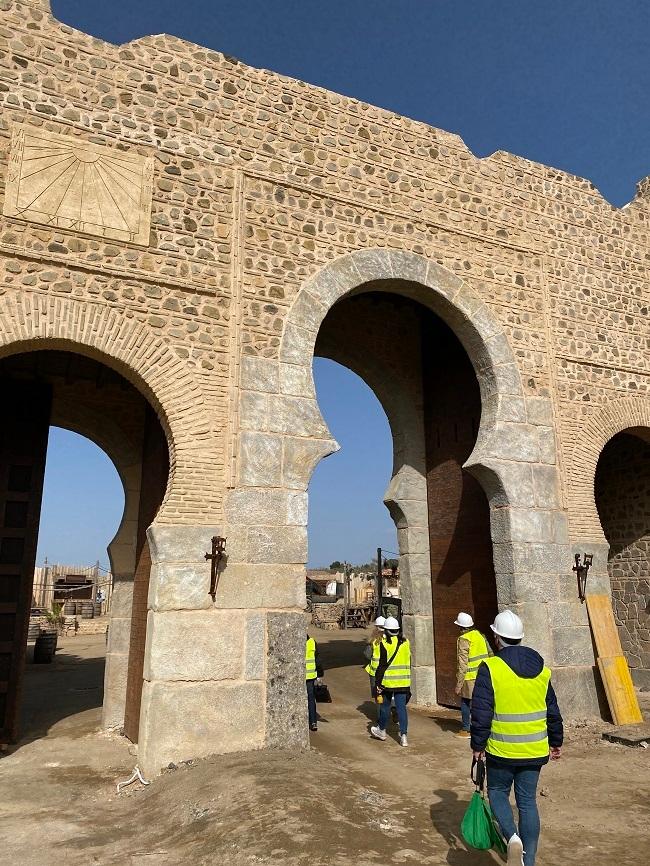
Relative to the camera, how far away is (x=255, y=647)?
6488mm

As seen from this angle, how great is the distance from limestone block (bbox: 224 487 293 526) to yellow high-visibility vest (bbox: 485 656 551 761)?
137 inches

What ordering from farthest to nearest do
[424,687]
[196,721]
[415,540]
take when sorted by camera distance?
1. [415,540]
2. [424,687]
3. [196,721]

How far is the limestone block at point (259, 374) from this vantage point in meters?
7.16

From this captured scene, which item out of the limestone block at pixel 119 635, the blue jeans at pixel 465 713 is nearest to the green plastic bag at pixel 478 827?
the blue jeans at pixel 465 713

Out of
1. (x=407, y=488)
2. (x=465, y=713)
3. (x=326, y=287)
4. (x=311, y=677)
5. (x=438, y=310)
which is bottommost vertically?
(x=465, y=713)

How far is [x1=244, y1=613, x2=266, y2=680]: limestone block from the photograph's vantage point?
253 inches

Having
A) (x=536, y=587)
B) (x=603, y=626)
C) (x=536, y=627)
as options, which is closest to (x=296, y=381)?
(x=536, y=587)

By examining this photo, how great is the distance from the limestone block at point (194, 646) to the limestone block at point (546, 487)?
4366 millimetres

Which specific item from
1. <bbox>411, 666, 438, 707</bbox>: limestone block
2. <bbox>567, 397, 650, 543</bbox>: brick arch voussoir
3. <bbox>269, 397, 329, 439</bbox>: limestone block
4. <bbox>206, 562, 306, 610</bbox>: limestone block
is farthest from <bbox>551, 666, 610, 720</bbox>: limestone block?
<bbox>269, 397, 329, 439</bbox>: limestone block

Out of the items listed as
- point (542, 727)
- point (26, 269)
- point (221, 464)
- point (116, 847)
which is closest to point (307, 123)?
point (26, 269)

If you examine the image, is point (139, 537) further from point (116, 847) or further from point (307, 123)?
point (307, 123)

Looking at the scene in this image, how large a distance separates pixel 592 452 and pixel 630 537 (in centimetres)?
309

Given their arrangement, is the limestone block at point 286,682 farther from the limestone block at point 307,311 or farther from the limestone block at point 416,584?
the limestone block at point 416,584

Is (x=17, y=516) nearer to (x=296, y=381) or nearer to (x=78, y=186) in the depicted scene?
(x=296, y=381)
